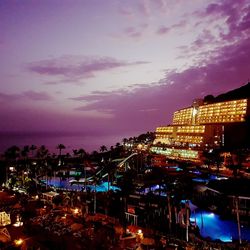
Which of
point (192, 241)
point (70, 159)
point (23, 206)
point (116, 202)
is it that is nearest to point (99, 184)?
point (116, 202)

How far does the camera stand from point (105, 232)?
30781mm

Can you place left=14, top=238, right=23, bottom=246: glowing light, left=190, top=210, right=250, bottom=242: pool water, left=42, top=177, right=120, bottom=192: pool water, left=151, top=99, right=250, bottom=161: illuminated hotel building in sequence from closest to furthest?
left=14, top=238, right=23, bottom=246: glowing light < left=190, top=210, right=250, bottom=242: pool water < left=42, top=177, right=120, bottom=192: pool water < left=151, top=99, right=250, bottom=161: illuminated hotel building

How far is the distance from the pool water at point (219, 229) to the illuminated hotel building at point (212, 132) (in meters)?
39.7

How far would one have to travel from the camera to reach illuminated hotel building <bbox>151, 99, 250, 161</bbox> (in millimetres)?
87438

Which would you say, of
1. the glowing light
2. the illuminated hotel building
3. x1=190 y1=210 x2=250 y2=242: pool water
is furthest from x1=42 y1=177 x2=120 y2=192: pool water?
the glowing light

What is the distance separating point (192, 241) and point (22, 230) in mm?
16584

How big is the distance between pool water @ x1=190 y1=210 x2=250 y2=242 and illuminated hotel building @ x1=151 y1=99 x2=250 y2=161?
39.7m

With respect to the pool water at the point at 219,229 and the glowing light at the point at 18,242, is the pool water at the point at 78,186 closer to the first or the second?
the pool water at the point at 219,229

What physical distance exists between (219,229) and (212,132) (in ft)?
174

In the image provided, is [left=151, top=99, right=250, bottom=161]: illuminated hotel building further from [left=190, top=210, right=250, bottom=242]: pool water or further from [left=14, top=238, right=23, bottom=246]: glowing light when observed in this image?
[left=14, top=238, right=23, bottom=246]: glowing light

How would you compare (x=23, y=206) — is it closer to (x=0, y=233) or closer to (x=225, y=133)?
(x=0, y=233)

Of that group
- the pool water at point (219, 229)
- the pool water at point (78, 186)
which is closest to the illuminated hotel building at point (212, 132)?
the pool water at point (78, 186)

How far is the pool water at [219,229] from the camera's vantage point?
37.7m

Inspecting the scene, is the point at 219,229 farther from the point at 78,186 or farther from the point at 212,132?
the point at 212,132
